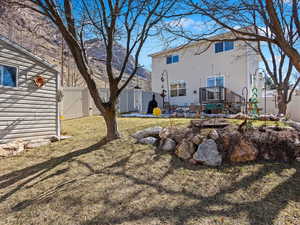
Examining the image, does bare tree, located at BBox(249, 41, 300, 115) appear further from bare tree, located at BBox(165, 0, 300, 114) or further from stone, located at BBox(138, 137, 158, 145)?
stone, located at BBox(138, 137, 158, 145)

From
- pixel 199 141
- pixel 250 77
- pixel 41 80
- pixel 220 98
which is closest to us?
pixel 199 141

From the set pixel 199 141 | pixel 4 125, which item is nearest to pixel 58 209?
pixel 199 141

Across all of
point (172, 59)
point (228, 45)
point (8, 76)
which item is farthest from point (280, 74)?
point (8, 76)

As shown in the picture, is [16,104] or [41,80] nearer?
[16,104]

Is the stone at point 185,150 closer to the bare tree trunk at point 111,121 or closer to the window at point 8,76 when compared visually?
the bare tree trunk at point 111,121

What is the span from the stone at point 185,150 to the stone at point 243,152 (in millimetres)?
749

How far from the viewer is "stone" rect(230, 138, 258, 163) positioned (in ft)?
10.3

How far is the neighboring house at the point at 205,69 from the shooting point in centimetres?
1055

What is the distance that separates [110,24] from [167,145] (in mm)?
3309

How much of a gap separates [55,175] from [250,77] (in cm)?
1173

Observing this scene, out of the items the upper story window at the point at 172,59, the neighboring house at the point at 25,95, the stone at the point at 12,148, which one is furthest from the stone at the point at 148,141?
the upper story window at the point at 172,59

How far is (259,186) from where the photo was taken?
249 centimetres

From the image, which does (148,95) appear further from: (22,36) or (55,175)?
(55,175)

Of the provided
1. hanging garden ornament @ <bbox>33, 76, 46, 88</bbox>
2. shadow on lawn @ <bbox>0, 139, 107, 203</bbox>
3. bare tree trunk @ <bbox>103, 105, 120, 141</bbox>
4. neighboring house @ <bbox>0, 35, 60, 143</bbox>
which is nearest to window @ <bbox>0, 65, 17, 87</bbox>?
neighboring house @ <bbox>0, 35, 60, 143</bbox>
